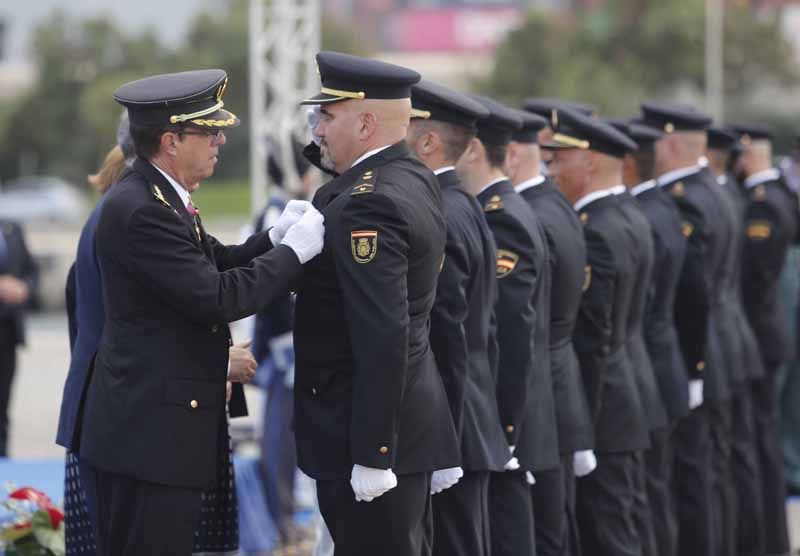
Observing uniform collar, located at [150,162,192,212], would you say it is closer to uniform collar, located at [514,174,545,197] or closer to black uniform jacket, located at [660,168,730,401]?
uniform collar, located at [514,174,545,197]

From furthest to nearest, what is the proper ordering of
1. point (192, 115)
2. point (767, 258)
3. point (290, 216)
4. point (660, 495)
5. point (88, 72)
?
point (88, 72) → point (767, 258) → point (660, 495) → point (290, 216) → point (192, 115)

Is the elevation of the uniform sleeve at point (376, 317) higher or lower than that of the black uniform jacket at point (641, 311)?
higher

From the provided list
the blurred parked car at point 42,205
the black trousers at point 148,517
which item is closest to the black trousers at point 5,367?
the black trousers at point 148,517

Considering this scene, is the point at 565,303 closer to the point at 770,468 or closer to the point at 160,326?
the point at 160,326

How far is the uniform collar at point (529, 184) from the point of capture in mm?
5492

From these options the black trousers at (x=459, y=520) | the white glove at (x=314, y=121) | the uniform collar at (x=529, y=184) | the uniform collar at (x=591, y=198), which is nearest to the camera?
the white glove at (x=314, y=121)

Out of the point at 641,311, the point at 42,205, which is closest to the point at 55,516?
the point at 641,311

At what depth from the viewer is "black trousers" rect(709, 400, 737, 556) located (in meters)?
6.87

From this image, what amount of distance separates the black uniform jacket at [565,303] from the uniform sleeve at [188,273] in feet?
4.81

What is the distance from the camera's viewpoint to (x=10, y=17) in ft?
171

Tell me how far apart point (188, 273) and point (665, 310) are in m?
2.83

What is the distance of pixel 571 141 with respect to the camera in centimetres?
583

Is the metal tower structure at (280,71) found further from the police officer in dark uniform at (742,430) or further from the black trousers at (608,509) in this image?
the black trousers at (608,509)

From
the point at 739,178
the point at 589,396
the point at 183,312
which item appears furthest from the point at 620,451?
the point at 739,178
